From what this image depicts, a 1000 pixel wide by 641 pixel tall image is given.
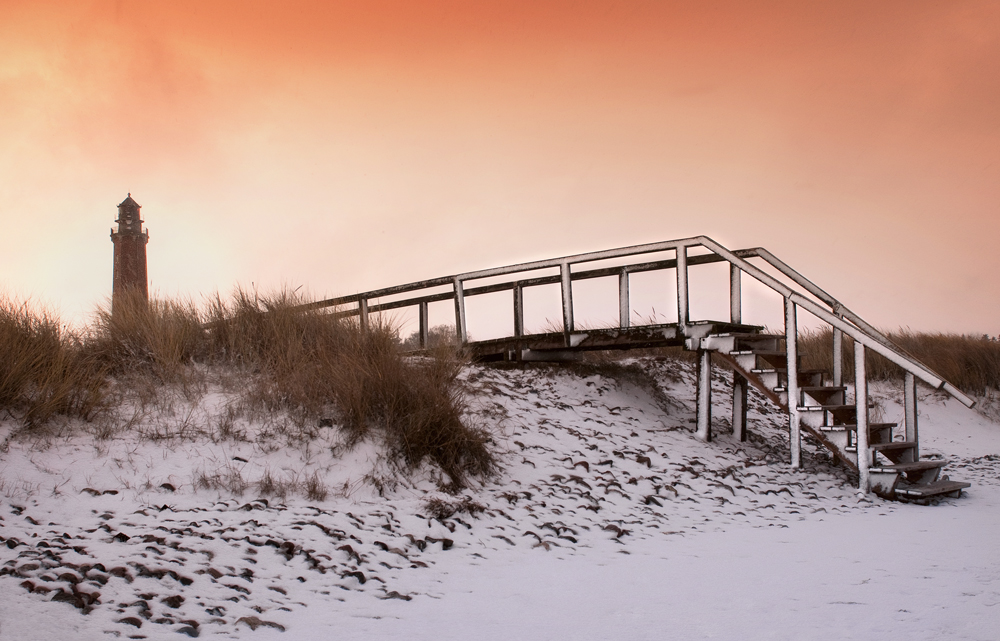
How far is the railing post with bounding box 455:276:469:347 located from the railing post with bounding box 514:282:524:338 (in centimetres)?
83

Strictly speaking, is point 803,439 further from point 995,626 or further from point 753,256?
point 995,626

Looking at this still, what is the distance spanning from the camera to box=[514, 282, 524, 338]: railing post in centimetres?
1080

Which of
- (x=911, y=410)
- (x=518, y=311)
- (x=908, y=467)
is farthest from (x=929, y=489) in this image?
(x=518, y=311)

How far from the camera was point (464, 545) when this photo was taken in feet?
16.9

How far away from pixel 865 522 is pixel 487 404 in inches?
161

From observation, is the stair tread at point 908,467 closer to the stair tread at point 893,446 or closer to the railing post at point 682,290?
the stair tread at point 893,446

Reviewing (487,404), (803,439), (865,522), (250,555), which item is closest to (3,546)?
(250,555)

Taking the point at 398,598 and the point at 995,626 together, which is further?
the point at 398,598

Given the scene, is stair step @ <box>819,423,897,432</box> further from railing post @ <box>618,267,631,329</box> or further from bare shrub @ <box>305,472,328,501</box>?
bare shrub @ <box>305,472,328,501</box>

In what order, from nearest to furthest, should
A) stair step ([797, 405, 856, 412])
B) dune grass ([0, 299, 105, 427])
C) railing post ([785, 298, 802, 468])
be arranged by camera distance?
1. dune grass ([0, 299, 105, 427])
2. stair step ([797, 405, 856, 412])
3. railing post ([785, 298, 802, 468])

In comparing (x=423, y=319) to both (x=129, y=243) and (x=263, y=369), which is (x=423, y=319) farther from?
(x=129, y=243)

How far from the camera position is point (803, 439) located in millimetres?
10398

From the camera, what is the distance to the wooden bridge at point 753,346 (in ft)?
24.8

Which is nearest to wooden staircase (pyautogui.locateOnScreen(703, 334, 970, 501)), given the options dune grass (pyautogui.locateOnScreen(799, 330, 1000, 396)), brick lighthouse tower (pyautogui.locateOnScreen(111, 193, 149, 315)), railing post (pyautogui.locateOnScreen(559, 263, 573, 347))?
railing post (pyautogui.locateOnScreen(559, 263, 573, 347))
